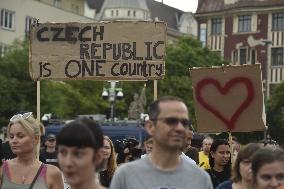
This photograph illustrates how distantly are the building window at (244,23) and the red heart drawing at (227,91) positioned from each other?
2233 inches

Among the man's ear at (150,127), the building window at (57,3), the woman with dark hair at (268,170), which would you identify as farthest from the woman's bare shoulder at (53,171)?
the building window at (57,3)

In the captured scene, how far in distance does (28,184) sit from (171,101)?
161 cm

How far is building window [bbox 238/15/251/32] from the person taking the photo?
2542 inches

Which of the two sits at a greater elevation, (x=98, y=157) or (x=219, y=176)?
(x=98, y=157)

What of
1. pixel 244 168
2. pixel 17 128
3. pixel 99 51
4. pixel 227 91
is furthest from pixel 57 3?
pixel 244 168

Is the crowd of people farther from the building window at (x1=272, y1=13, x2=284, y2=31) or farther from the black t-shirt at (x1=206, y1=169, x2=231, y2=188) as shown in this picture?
the building window at (x1=272, y1=13, x2=284, y2=31)

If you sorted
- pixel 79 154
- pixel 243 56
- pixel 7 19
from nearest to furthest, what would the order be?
pixel 79 154 < pixel 7 19 < pixel 243 56

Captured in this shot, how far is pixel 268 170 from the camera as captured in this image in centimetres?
464

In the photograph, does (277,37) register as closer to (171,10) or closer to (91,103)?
(91,103)

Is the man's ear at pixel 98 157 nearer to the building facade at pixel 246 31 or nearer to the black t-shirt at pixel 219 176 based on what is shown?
the black t-shirt at pixel 219 176

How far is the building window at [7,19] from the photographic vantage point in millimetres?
58375

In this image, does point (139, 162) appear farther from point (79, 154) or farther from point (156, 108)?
point (79, 154)

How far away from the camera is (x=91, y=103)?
43094 mm

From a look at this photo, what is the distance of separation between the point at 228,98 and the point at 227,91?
0.35ft
